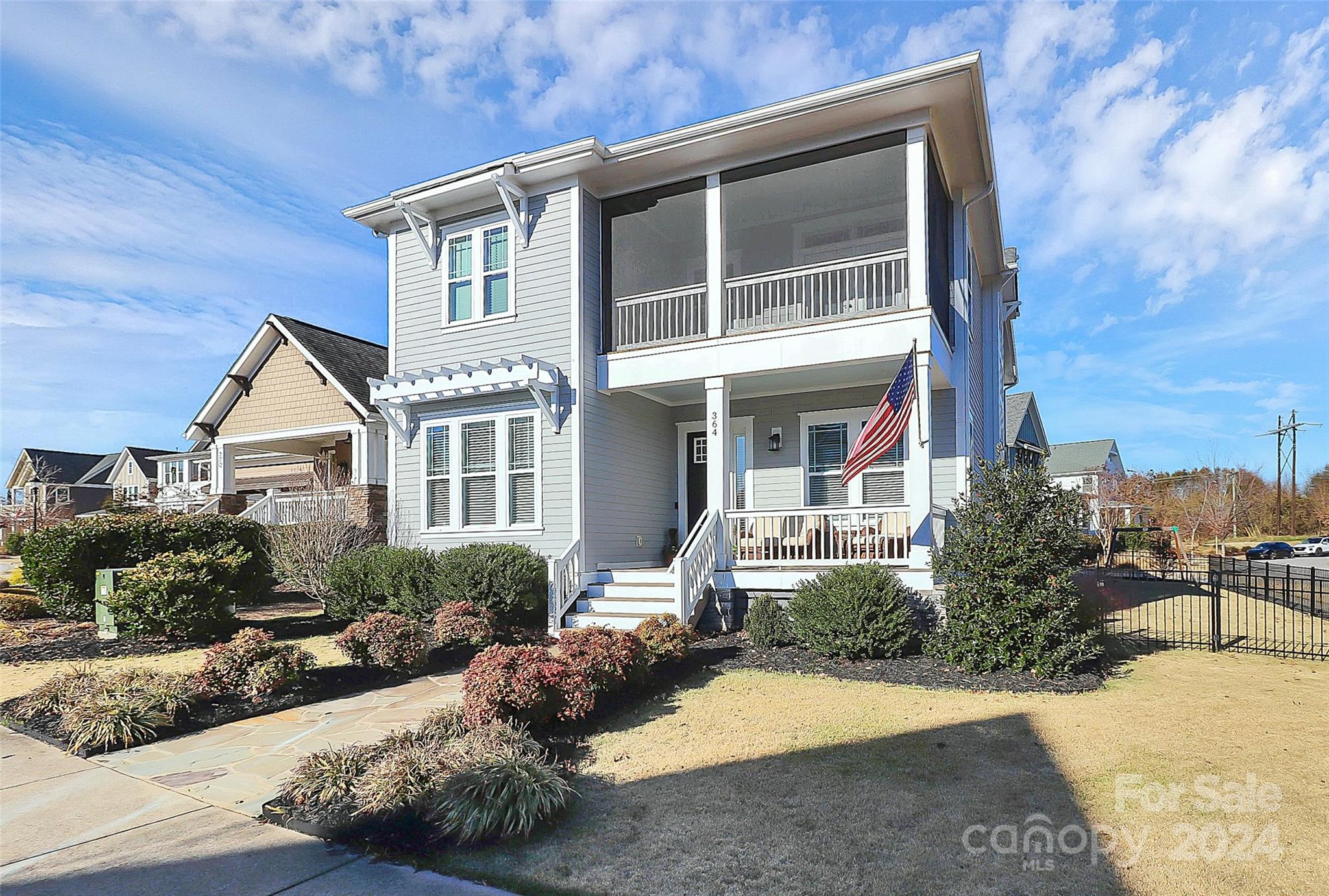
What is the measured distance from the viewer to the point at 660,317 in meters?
12.6

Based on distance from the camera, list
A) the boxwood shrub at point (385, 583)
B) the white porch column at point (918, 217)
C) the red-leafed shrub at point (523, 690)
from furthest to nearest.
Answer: the boxwood shrub at point (385, 583) → the white porch column at point (918, 217) → the red-leafed shrub at point (523, 690)

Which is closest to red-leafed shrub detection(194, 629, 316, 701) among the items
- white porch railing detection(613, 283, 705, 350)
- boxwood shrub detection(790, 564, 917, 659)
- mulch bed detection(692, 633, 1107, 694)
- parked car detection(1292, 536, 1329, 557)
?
mulch bed detection(692, 633, 1107, 694)

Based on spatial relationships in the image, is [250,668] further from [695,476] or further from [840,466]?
[840,466]

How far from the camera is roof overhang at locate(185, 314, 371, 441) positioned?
1955cm

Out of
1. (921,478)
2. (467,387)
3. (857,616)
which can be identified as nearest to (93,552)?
(467,387)

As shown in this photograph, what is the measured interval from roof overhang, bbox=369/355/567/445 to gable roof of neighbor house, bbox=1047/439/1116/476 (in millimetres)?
41740

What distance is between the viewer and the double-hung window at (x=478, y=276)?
13.3 m

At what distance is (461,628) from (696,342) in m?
5.42

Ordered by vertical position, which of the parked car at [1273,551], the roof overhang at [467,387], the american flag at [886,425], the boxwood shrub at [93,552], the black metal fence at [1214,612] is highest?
the roof overhang at [467,387]

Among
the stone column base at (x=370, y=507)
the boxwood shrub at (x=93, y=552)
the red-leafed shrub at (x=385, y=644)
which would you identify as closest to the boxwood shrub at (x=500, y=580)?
the red-leafed shrub at (x=385, y=644)

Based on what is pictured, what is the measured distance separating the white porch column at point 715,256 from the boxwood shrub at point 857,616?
4.28 meters

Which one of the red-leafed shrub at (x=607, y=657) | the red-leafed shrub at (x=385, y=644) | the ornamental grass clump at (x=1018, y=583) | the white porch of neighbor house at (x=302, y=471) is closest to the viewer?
the red-leafed shrub at (x=607, y=657)

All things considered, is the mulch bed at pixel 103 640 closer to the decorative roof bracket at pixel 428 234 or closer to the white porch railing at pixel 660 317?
the decorative roof bracket at pixel 428 234

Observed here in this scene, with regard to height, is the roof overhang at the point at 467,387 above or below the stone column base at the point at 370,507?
above
